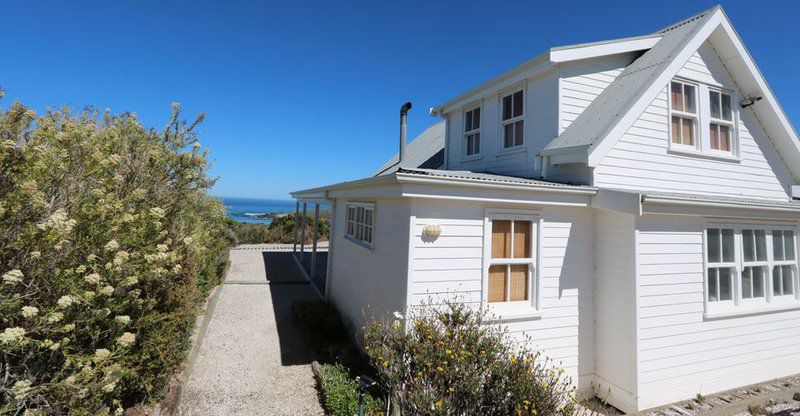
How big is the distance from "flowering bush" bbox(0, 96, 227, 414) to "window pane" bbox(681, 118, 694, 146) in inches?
399

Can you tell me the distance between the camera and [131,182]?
18.6 ft

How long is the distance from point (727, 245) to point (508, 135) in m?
4.95

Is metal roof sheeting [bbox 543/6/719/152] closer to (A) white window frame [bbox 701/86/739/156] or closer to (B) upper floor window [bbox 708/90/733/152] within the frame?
(A) white window frame [bbox 701/86/739/156]

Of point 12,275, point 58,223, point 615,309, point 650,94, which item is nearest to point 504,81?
point 650,94

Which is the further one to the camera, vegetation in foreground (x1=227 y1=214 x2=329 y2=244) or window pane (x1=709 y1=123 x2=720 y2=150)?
vegetation in foreground (x1=227 y1=214 x2=329 y2=244)

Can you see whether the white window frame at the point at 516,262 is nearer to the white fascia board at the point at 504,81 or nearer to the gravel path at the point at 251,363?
the gravel path at the point at 251,363

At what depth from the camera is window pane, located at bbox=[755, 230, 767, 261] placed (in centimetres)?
751

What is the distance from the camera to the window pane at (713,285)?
6.91 m

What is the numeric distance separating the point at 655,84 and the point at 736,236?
11.2ft

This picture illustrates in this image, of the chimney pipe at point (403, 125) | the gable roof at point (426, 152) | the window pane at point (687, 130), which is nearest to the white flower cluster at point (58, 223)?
the gable roof at point (426, 152)

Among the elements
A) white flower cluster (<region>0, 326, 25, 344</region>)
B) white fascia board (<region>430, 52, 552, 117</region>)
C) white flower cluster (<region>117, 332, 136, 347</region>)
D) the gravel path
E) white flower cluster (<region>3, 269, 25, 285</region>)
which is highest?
white fascia board (<region>430, 52, 552, 117</region>)

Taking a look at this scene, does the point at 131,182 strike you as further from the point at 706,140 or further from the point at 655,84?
the point at 706,140

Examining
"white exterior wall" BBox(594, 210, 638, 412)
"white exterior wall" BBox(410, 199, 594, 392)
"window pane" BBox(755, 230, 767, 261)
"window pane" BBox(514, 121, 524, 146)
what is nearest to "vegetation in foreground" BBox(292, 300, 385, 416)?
"white exterior wall" BBox(410, 199, 594, 392)

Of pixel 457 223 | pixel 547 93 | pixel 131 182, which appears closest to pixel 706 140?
pixel 547 93
